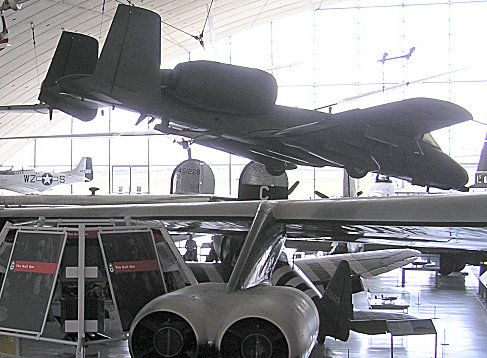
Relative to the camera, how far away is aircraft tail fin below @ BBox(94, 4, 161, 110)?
706 centimetres

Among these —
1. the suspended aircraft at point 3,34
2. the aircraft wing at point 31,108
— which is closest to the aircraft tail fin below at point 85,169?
the aircraft wing at point 31,108

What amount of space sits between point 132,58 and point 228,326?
159 inches

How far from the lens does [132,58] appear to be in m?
7.09

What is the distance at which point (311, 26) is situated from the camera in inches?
985

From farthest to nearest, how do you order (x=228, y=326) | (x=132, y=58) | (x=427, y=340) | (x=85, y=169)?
(x=85, y=169), (x=427, y=340), (x=132, y=58), (x=228, y=326)

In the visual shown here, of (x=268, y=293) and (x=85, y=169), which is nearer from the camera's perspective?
(x=268, y=293)

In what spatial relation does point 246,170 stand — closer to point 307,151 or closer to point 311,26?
point 307,151

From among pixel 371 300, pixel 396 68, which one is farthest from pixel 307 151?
pixel 396 68

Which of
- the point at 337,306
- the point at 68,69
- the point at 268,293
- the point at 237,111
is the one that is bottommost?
the point at 337,306

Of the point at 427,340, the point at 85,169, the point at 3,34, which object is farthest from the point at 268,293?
the point at 85,169

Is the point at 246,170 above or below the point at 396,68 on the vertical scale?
below

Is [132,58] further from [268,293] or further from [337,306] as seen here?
[268,293]

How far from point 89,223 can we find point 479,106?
68.8 ft

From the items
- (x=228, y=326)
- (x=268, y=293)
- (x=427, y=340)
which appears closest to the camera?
(x=228, y=326)
